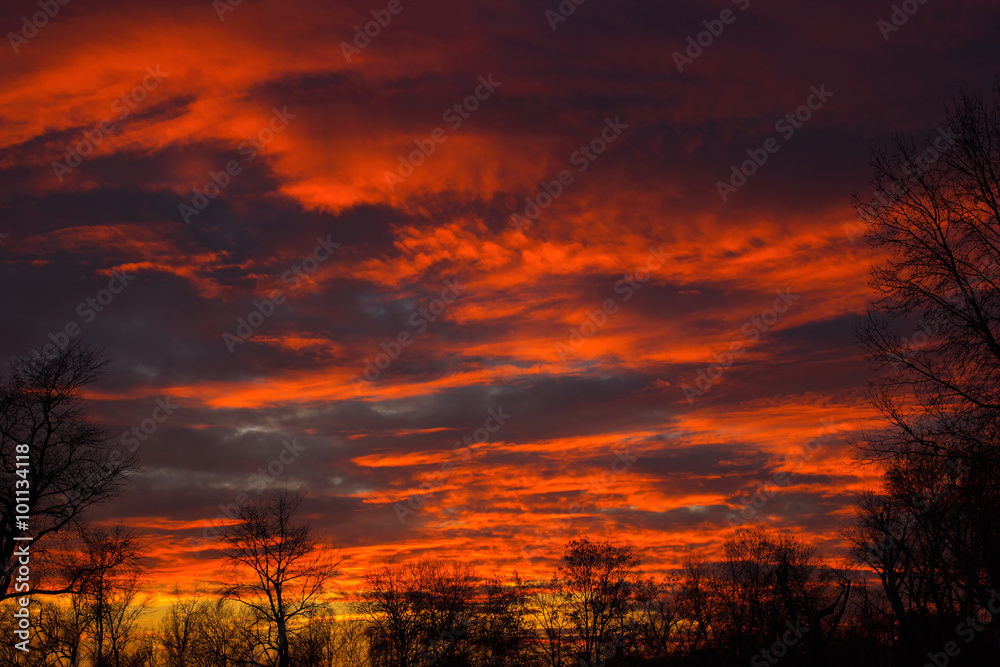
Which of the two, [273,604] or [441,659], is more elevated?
[273,604]

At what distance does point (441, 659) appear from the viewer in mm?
71750

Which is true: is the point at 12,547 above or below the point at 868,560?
above

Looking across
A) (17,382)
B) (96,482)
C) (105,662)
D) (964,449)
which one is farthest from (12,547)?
(105,662)

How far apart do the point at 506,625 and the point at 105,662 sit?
126 ft

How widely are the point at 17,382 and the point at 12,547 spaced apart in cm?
586

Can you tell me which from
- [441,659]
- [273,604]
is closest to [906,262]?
[273,604]

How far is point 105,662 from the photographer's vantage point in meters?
62.1

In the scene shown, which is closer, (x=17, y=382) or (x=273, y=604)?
(x=17, y=382)

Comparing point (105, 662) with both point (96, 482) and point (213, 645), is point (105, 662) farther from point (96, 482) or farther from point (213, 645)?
point (96, 482)

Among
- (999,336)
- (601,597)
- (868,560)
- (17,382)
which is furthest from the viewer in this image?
(601,597)

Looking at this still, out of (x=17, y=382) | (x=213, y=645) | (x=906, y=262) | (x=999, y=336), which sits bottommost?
(x=213, y=645)

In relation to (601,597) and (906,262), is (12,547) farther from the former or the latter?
(601,597)

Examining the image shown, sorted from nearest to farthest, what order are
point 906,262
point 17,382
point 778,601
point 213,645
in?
point 906,262, point 17,382, point 778,601, point 213,645

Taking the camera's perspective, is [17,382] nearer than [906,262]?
No
